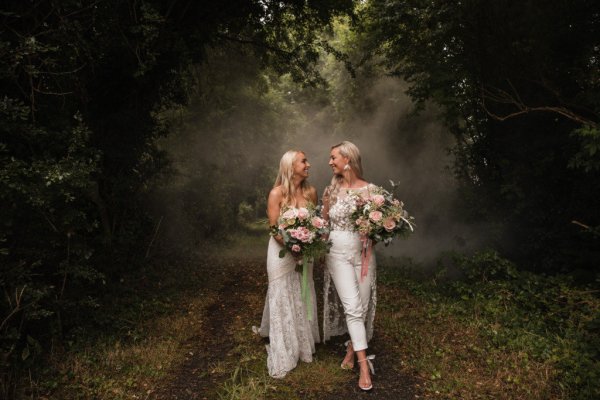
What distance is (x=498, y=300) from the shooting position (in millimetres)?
6285

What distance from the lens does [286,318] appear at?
489cm

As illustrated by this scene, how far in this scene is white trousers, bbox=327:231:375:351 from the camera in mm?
4531

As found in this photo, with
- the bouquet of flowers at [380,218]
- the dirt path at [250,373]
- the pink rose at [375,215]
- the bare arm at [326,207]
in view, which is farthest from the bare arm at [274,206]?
the dirt path at [250,373]

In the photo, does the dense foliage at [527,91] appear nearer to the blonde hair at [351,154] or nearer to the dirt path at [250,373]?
the blonde hair at [351,154]

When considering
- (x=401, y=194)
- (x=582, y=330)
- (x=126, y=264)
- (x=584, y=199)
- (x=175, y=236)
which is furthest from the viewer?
(x=401, y=194)

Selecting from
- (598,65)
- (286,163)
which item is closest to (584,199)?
(598,65)

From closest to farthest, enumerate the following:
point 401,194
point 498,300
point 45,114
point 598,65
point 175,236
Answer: point 45,114 → point 598,65 → point 498,300 → point 175,236 → point 401,194

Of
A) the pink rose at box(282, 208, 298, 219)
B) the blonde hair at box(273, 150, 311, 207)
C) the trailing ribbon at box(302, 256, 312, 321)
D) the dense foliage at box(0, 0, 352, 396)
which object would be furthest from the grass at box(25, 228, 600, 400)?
the blonde hair at box(273, 150, 311, 207)

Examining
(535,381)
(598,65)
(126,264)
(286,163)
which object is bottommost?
(535,381)

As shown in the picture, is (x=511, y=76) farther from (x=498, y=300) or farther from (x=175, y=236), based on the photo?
(x=175, y=236)

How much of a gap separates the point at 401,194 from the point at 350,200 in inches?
454

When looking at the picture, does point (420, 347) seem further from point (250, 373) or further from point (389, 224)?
point (250, 373)

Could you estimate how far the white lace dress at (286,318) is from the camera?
4.78 meters

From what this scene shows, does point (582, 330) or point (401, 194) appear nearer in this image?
point (582, 330)
